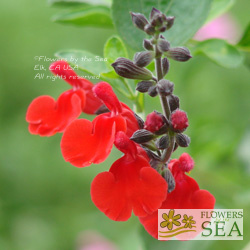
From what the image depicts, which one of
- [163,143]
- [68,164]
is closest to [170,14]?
[163,143]

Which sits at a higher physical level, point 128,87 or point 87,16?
point 87,16

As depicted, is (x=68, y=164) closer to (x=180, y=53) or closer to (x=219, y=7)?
(x=219, y=7)

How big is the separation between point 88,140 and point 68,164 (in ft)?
4.57

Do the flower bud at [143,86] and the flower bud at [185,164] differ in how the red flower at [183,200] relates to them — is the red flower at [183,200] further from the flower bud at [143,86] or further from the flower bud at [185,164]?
the flower bud at [143,86]

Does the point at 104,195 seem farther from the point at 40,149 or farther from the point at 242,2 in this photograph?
the point at 242,2

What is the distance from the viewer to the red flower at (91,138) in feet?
2.66

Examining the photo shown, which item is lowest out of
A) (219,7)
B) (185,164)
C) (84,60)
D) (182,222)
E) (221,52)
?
(182,222)

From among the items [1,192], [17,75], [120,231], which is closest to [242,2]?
[17,75]

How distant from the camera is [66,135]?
814 millimetres

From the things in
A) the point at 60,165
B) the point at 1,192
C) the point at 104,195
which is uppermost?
the point at 60,165

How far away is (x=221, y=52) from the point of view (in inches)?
44.9

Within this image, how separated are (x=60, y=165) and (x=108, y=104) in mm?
1318

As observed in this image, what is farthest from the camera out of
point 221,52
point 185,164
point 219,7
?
point 219,7

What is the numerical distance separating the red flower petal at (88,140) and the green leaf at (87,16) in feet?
1.42
